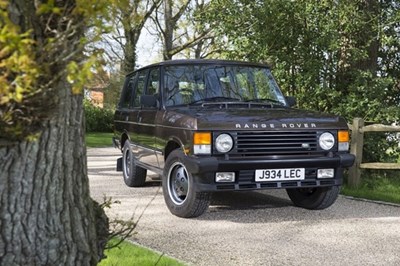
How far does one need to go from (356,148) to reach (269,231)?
371 centimetres

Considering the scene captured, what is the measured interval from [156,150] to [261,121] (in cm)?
173

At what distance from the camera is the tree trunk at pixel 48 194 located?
2510mm

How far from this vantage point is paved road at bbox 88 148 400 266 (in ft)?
15.4

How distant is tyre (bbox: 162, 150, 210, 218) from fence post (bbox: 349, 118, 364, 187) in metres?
3.65

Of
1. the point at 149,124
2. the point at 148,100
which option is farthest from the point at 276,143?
the point at 149,124

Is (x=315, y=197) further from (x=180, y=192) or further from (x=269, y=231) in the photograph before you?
(x=180, y=192)

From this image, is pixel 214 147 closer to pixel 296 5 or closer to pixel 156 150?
pixel 156 150

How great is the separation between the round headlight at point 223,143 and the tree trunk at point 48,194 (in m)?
3.05

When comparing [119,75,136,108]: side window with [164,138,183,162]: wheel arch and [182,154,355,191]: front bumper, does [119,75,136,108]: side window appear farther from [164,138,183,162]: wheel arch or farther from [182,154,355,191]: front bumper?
[182,154,355,191]: front bumper

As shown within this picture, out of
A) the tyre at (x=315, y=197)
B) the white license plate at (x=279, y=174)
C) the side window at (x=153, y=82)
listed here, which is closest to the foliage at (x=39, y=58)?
the white license plate at (x=279, y=174)

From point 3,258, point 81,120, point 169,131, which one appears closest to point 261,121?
point 169,131

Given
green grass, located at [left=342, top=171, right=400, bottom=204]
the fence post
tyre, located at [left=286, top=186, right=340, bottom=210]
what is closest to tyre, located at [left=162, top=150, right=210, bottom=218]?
tyre, located at [left=286, top=186, right=340, bottom=210]

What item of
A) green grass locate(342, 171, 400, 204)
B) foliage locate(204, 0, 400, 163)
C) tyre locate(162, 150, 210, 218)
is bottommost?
green grass locate(342, 171, 400, 204)

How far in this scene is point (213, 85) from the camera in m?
6.89
